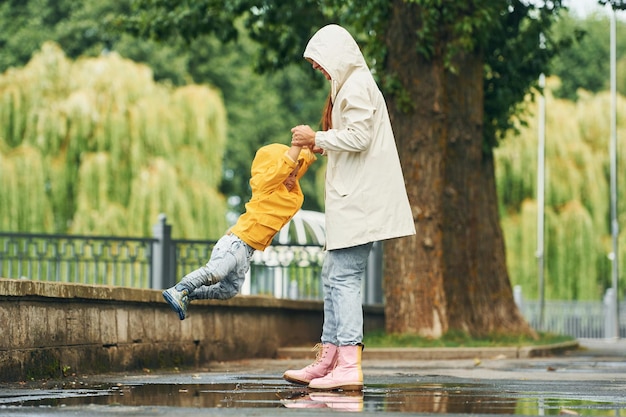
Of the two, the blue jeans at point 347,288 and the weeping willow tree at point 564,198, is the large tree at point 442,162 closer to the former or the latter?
the blue jeans at point 347,288

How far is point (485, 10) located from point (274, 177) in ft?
28.1

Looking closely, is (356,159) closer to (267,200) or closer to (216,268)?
(267,200)

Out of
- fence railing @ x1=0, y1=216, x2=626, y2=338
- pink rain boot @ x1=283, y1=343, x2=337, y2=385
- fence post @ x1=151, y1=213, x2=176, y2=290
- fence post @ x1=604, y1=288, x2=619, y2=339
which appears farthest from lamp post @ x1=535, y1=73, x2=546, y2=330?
pink rain boot @ x1=283, y1=343, x2=337, y2=385

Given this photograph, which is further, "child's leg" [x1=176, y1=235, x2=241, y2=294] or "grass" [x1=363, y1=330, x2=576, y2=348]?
"grass" [x1=363, y1=330, x2=576, y2=348]

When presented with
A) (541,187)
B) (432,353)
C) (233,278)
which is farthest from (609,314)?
(233,278)

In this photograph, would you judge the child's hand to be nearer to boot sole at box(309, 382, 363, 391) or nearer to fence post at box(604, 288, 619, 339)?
boot sole at box(309, 382, 363, 391)

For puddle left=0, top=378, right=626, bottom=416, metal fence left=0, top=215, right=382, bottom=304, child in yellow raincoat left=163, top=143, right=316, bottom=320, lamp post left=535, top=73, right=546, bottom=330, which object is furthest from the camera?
lamp post left=535, top=73, right=546, bottom=330

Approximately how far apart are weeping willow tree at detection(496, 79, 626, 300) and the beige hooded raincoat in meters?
30.0

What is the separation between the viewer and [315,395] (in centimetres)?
734

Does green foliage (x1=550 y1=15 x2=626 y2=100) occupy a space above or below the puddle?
above

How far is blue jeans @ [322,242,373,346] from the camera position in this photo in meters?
7.88

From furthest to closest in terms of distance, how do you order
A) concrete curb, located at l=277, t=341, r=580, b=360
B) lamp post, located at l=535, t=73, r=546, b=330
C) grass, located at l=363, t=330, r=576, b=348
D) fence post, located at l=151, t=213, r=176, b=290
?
1. lamp post, located at l=535, t=73, r=546, b=330
2. fence post, located at l=151, t=213, r=176, b=290
3. grass, located at l=363, t=330, r=576, b=348
4. concrete curb, located at l=277, t=341, r=580, b=360

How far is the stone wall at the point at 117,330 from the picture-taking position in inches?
346

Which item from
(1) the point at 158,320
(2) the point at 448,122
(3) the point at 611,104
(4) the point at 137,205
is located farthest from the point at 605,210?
(1) the point at 158,320
